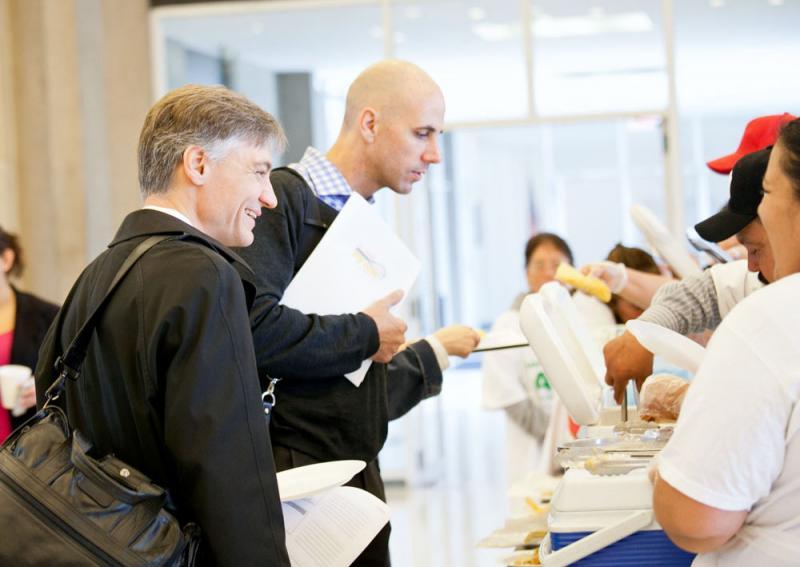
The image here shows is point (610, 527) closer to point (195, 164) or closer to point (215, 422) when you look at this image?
point (215, 422)

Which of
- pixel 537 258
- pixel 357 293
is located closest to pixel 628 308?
pixel 537 258

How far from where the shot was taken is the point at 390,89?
108 inches

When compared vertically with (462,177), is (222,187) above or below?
above

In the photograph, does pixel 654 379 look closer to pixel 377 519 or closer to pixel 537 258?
pixel 377 519

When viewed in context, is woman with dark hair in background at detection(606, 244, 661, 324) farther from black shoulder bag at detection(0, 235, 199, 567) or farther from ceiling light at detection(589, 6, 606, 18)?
ceiling light at detection(589, 6, 606, 18)

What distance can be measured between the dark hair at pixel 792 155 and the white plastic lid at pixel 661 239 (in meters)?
1.61

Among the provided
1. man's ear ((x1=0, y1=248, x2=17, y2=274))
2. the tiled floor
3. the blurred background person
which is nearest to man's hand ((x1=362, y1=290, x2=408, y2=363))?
the blurred background person

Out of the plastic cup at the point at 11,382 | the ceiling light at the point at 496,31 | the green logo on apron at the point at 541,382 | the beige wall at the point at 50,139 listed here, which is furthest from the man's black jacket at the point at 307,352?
the ceiling light at the point at 496,31

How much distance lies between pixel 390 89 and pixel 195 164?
0.92 m

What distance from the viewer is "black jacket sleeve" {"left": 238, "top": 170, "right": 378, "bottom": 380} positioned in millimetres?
2311

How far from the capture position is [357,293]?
255cm

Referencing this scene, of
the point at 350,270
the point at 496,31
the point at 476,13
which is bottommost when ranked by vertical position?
the point at 350,270

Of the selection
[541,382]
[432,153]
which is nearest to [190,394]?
[432,153]

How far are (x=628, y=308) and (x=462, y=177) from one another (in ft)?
13.5
